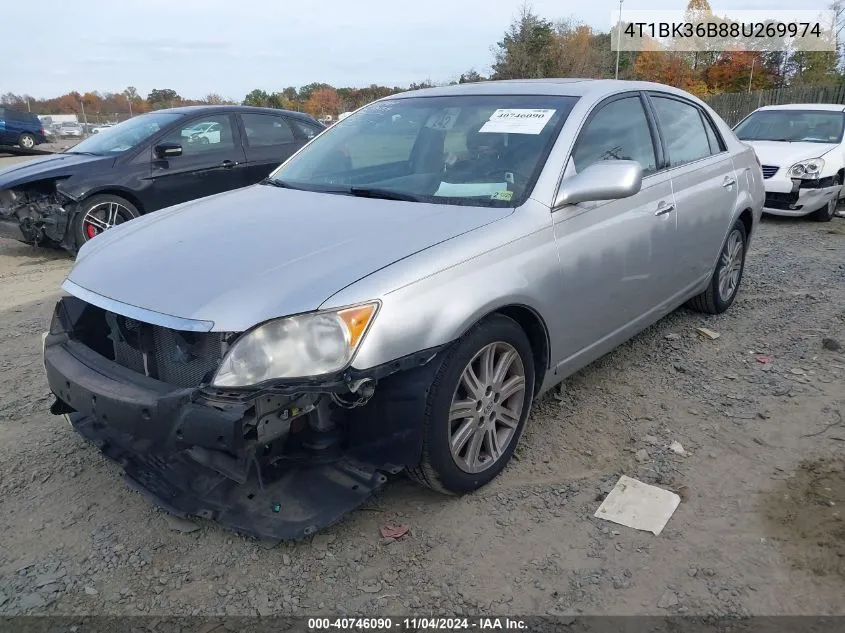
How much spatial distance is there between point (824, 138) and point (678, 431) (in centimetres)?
799

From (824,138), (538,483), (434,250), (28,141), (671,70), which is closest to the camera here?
(434,250)

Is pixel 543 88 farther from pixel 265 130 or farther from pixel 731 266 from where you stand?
pixel 265 130

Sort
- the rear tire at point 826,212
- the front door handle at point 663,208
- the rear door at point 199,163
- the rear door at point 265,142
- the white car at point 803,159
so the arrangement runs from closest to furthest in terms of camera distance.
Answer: the front door handle at point 663,208, the rear door at point 199,163, the rear door at point 265,142, the white car at point 803,159, the rear tire at point 826,212

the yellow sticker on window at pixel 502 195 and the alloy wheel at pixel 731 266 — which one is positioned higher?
the yellow sticker on window at pixel 502 195

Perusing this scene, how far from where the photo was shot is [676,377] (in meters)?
4.04

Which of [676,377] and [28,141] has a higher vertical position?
[28,141]

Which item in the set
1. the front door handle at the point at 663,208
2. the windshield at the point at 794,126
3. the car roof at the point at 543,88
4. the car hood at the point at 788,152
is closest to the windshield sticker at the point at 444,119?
the car roof at the point at 543,88

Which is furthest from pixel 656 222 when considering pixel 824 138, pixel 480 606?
pixel 824 138

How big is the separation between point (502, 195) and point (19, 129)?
86.3ft

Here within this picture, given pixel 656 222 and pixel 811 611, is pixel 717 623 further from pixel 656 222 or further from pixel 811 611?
pixel 656 222

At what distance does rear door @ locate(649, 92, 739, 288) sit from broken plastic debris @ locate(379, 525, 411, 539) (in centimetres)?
237

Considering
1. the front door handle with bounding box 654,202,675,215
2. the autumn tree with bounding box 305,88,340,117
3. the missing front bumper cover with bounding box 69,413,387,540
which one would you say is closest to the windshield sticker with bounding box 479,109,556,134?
the front door handle with bounding box 654,202,675,215

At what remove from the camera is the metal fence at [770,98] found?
1964cm

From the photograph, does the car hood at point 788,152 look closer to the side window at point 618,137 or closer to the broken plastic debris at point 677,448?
the side window at point 618,137
